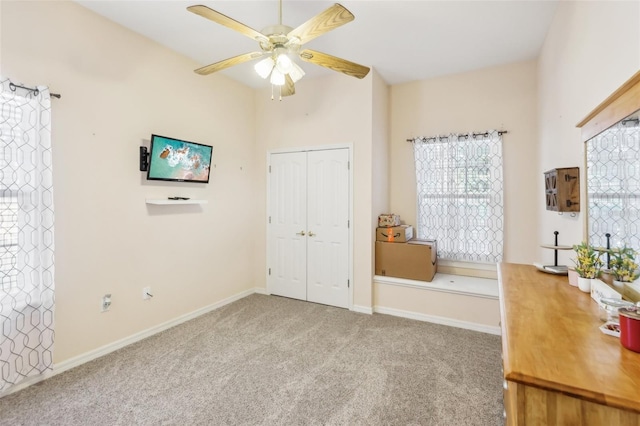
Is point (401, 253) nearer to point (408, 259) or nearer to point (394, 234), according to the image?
point (408, 259)

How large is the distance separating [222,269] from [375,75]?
3014 millimetres

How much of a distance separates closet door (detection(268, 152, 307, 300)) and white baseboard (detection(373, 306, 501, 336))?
109 cm

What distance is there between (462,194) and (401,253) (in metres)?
1.04

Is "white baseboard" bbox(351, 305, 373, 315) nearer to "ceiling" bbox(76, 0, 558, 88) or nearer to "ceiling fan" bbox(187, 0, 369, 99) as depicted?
"ceiling fan" bbox(187, 0, 369, 99)

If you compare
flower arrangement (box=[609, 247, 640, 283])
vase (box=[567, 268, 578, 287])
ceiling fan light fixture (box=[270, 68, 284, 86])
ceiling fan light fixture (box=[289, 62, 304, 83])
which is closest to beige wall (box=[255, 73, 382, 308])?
ceiling fan light fixture (box=[289, 62, 304, 83])

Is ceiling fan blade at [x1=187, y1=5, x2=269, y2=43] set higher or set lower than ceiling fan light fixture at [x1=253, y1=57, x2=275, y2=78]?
higher

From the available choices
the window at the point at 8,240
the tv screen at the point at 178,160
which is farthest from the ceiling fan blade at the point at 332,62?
the window at the point at 8,240

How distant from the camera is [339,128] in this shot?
12.1ft

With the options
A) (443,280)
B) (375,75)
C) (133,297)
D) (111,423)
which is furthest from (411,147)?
(111,423)

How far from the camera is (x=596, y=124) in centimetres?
156

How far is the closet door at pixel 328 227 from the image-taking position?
12.2ft

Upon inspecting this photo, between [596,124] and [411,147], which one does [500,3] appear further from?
[411,147]

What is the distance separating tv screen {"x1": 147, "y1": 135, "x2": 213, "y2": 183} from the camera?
2.88 m

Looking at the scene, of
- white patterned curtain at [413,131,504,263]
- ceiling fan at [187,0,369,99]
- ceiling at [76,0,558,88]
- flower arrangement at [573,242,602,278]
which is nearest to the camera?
flower arrangement at [573,242,602,278]
